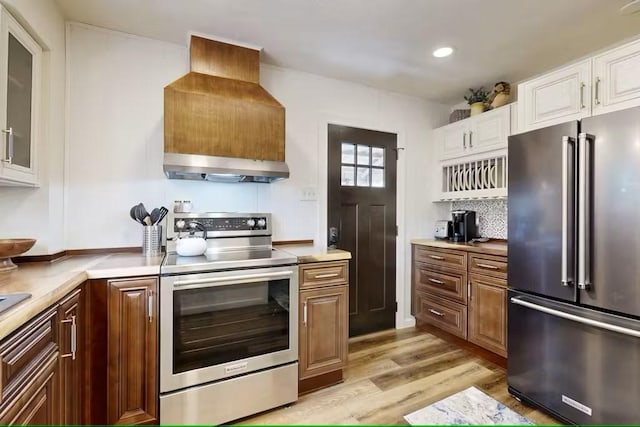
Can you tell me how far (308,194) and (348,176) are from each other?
0.48 meters

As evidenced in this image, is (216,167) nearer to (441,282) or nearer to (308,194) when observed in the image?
(308,194)

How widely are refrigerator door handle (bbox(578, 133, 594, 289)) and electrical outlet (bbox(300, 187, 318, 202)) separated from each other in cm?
185

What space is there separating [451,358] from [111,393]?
240 cm

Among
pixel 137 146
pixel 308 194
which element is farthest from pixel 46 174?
pixel 308 194

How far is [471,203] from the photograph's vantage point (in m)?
3.30

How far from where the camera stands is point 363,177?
3027 millimetres

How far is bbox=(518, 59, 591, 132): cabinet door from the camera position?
6.10ft

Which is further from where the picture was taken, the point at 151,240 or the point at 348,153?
the point at 348,153

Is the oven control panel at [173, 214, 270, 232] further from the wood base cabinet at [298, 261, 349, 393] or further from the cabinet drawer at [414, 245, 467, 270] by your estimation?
the cabinet drawer at [414, 245, 467, 270]

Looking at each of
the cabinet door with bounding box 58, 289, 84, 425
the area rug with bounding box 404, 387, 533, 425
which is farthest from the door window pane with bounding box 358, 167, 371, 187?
the cabinet door with bounding box 58, 289, 84, 425

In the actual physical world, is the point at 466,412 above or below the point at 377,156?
below

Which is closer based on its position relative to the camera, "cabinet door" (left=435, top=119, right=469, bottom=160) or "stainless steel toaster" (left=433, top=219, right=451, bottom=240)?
"cabinet door" (left=435, top=119, right=469, bottom=160)

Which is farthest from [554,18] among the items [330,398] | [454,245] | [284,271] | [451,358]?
[330,398]

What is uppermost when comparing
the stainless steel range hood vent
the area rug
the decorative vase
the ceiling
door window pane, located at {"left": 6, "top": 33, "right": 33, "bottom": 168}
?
the ceiling
